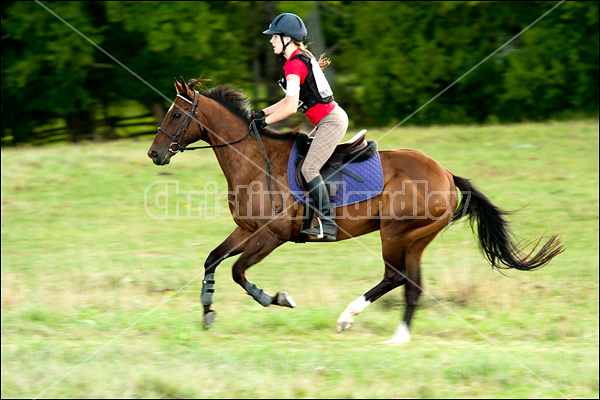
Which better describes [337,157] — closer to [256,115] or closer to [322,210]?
[322,210]

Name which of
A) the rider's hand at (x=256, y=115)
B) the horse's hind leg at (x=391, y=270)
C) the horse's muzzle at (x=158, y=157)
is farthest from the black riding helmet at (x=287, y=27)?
the horse's hind leg at (x=391, y=270)

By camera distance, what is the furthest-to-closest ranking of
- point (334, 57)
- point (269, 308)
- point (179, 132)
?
point (334, 57) → point (269, 308) → point (179, 132)

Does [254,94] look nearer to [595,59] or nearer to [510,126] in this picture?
[510,126]

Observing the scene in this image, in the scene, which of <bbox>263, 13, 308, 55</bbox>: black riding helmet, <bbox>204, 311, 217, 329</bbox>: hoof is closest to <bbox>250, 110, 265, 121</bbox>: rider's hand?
<bbox>263, 13, 308, 55</bbox>: black riding helmet

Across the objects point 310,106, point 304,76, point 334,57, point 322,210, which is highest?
point 334,57

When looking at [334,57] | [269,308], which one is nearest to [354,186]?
[269,308]

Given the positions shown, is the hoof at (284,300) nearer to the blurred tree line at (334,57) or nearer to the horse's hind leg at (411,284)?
the horse's hind leg at (411,284)

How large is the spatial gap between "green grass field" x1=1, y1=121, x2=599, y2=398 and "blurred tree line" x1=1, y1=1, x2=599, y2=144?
2.77 meters

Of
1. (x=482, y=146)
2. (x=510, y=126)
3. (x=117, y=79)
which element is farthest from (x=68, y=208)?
(x=510, y=126)

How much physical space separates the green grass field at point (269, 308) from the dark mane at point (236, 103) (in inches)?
77.5

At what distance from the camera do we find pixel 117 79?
19.1 meters

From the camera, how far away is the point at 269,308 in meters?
8.40

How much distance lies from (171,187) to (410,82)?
7761 mm

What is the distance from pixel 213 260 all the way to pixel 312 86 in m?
1.98
